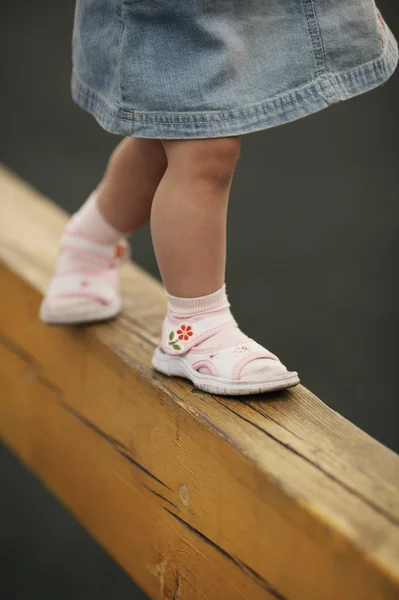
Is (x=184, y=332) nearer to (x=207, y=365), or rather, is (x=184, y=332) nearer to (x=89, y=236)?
(x=207, y=365)

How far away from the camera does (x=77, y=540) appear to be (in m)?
1.57

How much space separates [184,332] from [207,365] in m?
0.04

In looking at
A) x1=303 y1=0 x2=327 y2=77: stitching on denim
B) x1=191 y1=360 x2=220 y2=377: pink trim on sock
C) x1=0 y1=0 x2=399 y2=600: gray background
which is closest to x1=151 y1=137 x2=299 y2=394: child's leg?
x1=191 y1=360 x2=220 y2=377: pink trim on sock

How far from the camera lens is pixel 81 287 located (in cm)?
109

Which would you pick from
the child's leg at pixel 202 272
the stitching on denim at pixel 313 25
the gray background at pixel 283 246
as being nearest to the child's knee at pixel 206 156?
the child's leg at pixel 202 272

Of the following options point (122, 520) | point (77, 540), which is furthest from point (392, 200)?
point (122, 520)

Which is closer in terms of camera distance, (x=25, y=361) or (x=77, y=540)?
(x=25, y=361)

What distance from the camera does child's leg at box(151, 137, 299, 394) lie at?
34.0 inches

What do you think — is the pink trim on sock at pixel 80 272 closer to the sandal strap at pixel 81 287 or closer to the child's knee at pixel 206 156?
the sandal strap at pixel 81 287

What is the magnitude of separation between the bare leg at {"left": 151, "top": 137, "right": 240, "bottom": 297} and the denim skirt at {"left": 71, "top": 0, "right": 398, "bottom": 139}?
0.9 inches

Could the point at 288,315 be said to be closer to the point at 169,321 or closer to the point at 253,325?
the point at 253,325

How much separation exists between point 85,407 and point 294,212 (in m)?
1.51

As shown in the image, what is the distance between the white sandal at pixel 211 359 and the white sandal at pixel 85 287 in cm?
15

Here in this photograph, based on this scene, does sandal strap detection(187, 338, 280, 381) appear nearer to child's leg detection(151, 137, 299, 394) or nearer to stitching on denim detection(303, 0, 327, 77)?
child's leg detection(151, 137, 299, 394)
